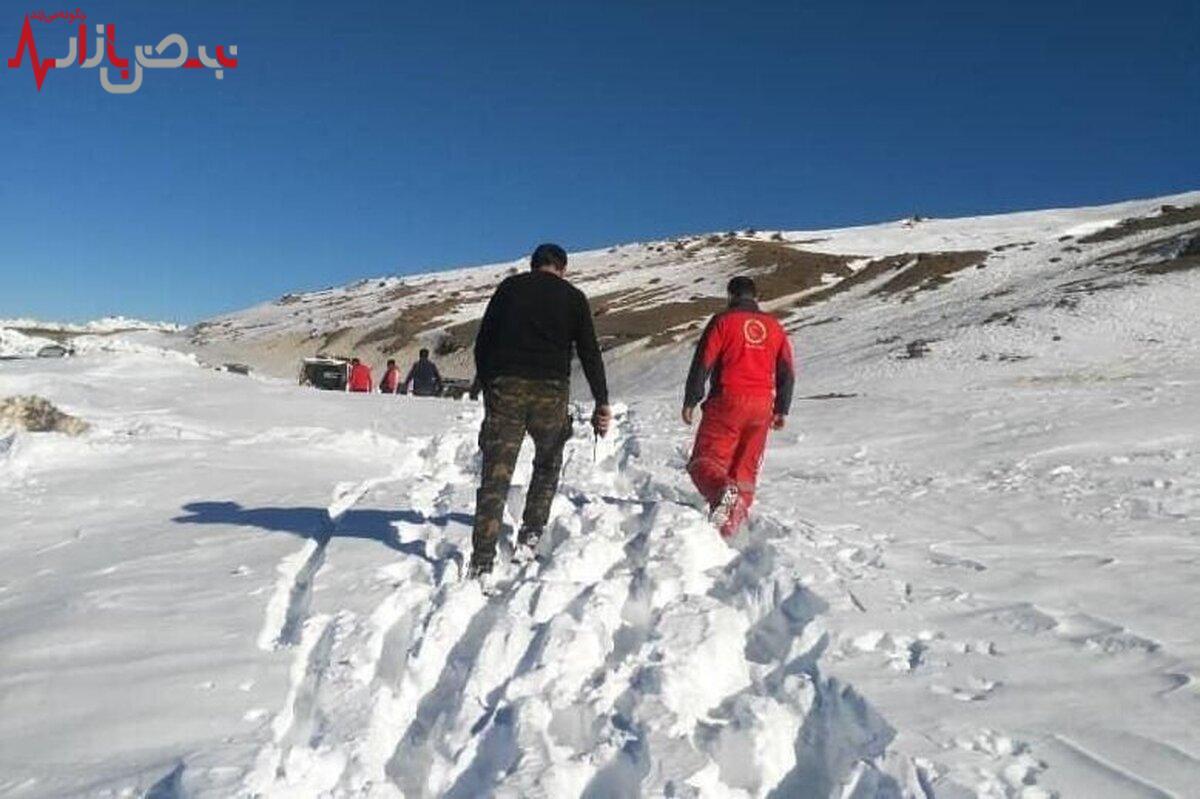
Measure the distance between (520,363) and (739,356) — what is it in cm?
181

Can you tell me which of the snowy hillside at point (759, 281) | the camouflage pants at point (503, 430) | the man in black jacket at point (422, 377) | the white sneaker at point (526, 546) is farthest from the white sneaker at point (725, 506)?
the snowy hillside at point (759, 281)

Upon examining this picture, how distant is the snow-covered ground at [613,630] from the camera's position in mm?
3309

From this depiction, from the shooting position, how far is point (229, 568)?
589 centimetres

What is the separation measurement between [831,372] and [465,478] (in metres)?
14.8

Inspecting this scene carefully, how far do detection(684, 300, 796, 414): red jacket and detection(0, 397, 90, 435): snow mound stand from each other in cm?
805

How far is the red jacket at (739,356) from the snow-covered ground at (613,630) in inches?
36.9

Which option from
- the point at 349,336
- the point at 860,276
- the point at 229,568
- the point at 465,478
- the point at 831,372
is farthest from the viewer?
the point at 349,336

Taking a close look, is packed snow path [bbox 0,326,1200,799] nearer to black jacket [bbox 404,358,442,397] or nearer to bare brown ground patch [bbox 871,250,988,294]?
black jacket [bbox 404,358,442,397]

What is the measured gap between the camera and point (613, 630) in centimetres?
468

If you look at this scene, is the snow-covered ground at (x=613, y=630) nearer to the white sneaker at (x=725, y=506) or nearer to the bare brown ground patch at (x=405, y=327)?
the white sneaker at (x=725, y=506)

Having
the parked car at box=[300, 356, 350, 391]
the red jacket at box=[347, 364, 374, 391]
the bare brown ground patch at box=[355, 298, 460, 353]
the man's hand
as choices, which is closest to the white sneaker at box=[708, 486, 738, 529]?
the man's hand

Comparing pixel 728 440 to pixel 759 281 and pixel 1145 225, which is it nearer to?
pixel 1145 225

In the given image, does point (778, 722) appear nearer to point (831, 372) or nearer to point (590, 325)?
point (590, 325)

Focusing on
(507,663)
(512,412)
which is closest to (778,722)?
(507,663)
